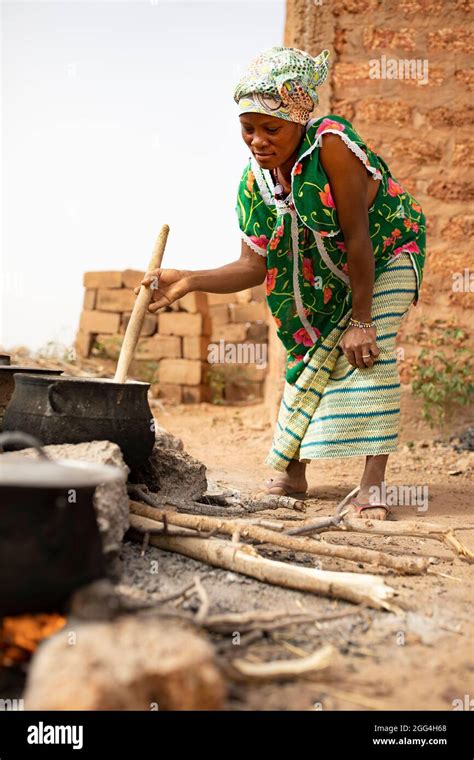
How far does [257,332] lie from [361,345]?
7.04 metres

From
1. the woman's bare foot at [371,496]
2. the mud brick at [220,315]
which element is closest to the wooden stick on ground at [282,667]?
the woman's bare foot at [371,496]

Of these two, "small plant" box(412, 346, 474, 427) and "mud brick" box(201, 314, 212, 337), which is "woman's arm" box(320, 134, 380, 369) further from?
"mud brick" box(201, 314, 212, 337)

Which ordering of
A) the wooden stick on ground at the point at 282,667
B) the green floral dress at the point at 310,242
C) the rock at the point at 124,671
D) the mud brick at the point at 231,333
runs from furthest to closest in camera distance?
1. the mud brick at the point at 231,333
2. the green floral dress at the point at 310,242
3. the wooden stick on ground at the point at 282,667
4. the rock at the point at 124,671

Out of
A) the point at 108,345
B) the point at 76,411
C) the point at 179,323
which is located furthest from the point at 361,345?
the point at 108,345

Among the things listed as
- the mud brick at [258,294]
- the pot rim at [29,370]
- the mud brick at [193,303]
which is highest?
the mud brick at [258,294]

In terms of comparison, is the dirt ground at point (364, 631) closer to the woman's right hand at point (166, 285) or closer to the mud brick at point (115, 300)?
the woman's right hand at point (166, 285)

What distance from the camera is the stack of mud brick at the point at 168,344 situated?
941 cm

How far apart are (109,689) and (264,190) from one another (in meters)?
2.69

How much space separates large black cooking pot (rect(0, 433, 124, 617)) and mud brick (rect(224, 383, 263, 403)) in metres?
8.10

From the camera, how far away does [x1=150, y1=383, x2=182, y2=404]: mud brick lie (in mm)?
9359

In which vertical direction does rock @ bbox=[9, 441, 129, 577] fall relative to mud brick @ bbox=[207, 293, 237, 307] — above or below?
below

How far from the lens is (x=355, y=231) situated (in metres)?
3.31

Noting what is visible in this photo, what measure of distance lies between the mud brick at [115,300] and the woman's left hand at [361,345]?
6.47 metres

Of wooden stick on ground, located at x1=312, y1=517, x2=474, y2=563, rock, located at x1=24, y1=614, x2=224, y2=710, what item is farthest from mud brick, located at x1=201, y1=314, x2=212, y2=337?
rock, located at x1=24, y1=614, x2=224, y2=710
